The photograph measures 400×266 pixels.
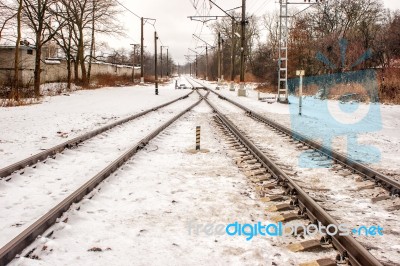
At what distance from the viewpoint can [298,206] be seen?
4613mm

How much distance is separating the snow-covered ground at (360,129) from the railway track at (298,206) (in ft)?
7.68

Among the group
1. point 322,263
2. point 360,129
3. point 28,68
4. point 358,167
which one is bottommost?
point 322,263

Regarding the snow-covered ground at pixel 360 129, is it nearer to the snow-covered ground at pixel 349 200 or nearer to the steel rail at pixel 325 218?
the snow-covered ground at pixel 349 200

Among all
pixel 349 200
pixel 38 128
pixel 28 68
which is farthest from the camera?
pixel 28 68

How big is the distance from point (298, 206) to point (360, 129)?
869cm

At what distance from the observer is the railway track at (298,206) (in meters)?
3.21

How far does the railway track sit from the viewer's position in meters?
3.21

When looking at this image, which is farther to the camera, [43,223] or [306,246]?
[43,223]

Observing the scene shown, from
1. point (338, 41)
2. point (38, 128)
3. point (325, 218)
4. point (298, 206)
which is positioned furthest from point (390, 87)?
point (325, 218)

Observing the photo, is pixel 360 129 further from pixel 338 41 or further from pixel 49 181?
pixel 338 41

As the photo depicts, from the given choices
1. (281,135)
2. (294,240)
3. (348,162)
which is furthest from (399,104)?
(294,240)

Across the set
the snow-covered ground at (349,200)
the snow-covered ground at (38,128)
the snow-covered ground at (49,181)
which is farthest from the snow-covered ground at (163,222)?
the snow-covered ground at (38,128)

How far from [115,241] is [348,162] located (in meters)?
4.96

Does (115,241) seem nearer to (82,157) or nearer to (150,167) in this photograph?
(150,167)
